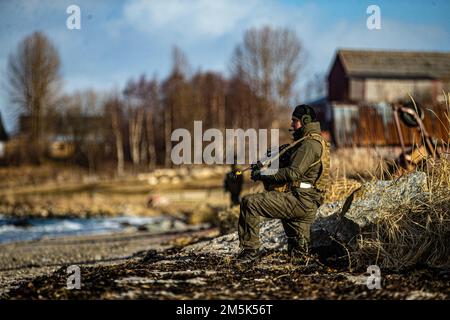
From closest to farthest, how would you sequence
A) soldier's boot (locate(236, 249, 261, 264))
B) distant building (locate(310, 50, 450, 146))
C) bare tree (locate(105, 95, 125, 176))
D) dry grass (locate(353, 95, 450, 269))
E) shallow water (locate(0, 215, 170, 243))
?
dry grass (locate(353, 95, 450, 269)) → soldier's boot (locate(236, 249, 261, 264)) → shallow water (locate(0, 215, 170, 243)) → distant building (locate(310, 50, 450, 146)) → bare tree (locate(105, 95, 125, 176))

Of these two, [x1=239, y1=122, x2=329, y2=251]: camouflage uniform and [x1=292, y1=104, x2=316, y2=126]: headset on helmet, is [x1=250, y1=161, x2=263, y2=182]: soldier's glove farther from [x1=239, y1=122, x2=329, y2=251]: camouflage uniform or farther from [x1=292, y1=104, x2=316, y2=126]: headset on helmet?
[x1=292, y1=104, x2=316, y2=126]: headset on helmet

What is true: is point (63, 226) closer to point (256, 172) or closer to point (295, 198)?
point (256, 172)

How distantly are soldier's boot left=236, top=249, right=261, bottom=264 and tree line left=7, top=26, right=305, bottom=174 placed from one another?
41354 millimetres

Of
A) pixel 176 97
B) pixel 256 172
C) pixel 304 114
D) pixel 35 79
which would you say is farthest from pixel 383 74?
pixel 256 172

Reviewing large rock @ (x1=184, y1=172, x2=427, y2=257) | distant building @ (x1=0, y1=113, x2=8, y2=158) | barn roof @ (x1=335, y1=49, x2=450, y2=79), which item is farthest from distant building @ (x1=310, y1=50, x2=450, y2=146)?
large rock @ (x1=184, y1=172, x2=427, y2=257)

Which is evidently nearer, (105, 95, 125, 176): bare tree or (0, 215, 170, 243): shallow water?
(0, 215, 170, 243): shallow water

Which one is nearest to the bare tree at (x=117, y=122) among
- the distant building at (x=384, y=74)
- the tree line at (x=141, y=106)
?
the tree line at (x=141, y=106)

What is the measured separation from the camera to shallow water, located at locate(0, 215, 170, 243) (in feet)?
72.9

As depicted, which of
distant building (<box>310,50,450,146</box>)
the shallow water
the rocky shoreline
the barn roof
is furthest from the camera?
the barn roof

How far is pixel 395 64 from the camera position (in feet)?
169

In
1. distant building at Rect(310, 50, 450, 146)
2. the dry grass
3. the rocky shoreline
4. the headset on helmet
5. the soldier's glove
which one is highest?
distant building at Rect(310, 50, 450, 146)
